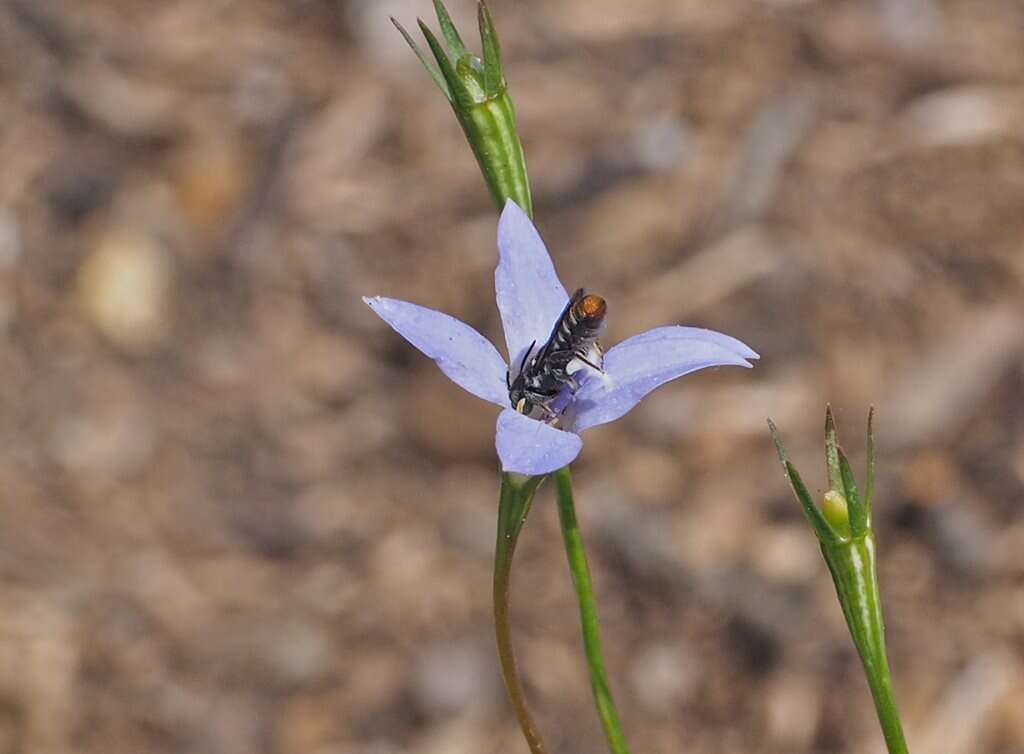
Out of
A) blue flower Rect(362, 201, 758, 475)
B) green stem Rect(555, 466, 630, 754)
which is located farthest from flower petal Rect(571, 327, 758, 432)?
green stem Rect(555, 466, 630, 754)

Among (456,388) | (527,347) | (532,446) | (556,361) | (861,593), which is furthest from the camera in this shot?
(456,388)

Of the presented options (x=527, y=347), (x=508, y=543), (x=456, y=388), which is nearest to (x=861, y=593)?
(x=508, y=543)

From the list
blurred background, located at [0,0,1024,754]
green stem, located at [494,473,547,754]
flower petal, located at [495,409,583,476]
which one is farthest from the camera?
blurred background, located at [0,0,1024,754]

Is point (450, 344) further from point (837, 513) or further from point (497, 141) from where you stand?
point (837, 513)

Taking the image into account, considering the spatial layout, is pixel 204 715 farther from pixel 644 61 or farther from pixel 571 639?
pixel 644 61

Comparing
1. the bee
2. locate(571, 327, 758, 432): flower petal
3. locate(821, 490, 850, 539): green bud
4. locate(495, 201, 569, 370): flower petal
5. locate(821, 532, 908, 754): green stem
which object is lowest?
locate(821, 532, 908, 754): green stem

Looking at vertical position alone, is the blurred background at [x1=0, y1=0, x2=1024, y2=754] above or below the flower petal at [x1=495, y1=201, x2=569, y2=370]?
above

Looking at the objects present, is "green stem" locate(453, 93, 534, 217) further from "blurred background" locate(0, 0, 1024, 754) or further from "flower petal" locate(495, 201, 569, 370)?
"blurred background" locate(0, 0, 1024, 754)
